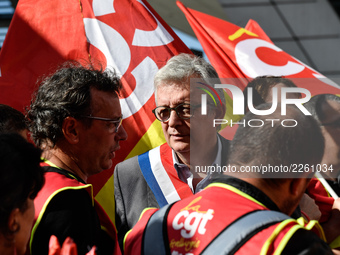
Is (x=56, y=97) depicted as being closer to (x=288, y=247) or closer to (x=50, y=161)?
(x=50, y=161)

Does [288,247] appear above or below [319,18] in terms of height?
above

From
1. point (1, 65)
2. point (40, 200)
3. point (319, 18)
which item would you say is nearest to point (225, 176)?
point (40, 200)

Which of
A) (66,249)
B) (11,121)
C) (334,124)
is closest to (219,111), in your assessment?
(334,124)

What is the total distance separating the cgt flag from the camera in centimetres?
388

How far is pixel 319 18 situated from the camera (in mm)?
13000

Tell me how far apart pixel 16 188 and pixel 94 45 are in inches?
106

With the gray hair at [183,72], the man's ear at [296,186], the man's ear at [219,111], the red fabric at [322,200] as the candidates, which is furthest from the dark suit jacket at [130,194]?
the man's ear at [296,186]

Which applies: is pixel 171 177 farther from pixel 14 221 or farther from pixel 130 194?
pixel 14 221

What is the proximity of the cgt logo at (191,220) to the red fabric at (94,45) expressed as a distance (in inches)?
80.1

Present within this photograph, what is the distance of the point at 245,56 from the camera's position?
194 inches

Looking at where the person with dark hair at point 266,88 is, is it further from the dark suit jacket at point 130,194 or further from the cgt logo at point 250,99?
the dark suit jacket at point 130,194

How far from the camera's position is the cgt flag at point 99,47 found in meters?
3.88

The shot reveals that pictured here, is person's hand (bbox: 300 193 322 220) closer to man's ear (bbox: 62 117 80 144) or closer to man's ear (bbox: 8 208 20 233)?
man's ear (bbox: 62 117 80 144)

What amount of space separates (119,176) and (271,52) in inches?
Answer: 101
